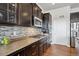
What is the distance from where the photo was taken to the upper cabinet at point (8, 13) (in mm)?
1614

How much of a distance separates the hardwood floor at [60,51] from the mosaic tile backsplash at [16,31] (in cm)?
34

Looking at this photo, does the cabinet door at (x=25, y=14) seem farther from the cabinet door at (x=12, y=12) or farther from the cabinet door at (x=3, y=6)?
the cabinet door at (x=3, y=6)

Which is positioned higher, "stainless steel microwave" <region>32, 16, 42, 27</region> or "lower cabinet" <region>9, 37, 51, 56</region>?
"stainless steel microwave" <region>32, 16, 42, 27</region>

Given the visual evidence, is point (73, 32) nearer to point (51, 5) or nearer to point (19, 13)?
point (51, 5)

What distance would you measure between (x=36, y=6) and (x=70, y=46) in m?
0.83

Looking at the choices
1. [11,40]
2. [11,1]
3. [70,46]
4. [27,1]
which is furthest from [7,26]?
[70,46]

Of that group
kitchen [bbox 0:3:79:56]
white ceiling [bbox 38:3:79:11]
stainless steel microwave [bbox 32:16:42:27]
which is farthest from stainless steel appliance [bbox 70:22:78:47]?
stainless steel microwave [bbox 32:16:42:27]

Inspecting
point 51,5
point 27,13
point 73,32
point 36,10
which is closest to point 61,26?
point 73,32

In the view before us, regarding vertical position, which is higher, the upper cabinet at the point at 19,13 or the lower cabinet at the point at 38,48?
the upper cabinet at the point at 19,13

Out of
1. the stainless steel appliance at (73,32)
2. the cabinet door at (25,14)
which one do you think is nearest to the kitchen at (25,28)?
the cabinet door at (25,14)

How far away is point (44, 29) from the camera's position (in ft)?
6.17

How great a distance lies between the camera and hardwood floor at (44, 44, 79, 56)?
1819mm

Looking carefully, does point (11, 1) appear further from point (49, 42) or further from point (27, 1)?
point (49, 42)

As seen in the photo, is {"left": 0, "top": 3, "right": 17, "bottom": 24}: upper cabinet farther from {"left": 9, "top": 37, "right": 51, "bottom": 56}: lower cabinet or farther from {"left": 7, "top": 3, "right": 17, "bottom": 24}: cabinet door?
{"left": 9, "top": 37, "right": 51, "bottom": 56}: lower cabinet
